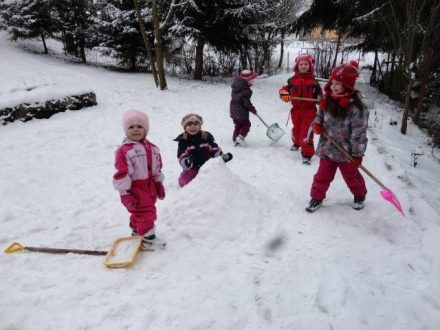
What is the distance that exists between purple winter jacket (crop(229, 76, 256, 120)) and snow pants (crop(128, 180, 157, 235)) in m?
3.36

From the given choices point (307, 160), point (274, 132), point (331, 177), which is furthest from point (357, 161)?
point (274, 132)

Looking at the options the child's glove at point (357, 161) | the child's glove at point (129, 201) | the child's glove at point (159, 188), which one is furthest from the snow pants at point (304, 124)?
the child's glove at point (129, 201)

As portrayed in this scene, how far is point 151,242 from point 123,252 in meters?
0.27

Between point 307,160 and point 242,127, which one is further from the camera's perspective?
point 242,127

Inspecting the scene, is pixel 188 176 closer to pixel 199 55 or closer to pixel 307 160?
pixel 307 160

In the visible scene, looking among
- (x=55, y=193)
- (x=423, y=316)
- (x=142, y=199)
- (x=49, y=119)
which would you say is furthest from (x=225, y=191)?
(x=49, y=119)

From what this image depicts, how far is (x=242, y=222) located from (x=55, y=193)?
2.80 metres

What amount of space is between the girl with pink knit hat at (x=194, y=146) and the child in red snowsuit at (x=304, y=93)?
1721mm

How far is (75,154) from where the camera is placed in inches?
236

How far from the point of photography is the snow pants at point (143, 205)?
3.05 metres

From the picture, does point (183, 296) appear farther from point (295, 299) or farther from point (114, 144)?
point (114, 144)

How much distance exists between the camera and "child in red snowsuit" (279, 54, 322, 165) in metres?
5.28

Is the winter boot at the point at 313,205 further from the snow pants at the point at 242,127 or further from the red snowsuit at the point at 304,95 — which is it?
the snow pants at the point at 242,127

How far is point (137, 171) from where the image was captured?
2996 mm
